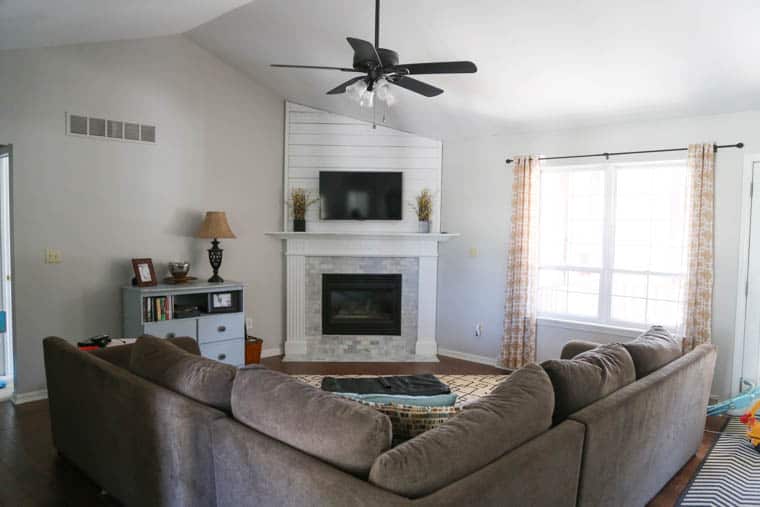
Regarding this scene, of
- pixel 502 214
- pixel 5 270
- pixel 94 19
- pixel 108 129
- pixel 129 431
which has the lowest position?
pixel 129 431

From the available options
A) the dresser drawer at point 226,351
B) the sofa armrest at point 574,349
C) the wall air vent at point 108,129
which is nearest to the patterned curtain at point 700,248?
the sofa armrest at point 574,349

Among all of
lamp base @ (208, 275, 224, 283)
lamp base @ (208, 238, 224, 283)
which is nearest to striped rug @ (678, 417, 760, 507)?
lamp base @ (208, 275, 224, 283)

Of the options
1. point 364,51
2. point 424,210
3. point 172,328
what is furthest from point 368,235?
point 364,51

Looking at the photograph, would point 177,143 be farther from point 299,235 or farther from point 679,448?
point 679,448

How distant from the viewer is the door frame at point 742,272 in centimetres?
413

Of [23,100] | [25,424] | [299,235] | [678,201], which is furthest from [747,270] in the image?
[23,100]

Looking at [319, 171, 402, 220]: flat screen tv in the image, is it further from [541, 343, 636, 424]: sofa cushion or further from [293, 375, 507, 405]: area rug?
[541, 343, 636, 424]: sofa cushion

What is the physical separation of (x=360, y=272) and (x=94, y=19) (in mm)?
3516

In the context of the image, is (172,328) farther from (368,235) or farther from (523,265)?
(523,265)

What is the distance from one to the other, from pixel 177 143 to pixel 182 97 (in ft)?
1.60

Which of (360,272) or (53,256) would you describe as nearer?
(53,256)

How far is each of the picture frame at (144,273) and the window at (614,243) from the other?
3935 millimetres

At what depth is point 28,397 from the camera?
4.26 metres

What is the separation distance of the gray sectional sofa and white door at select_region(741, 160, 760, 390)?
4.97ft
